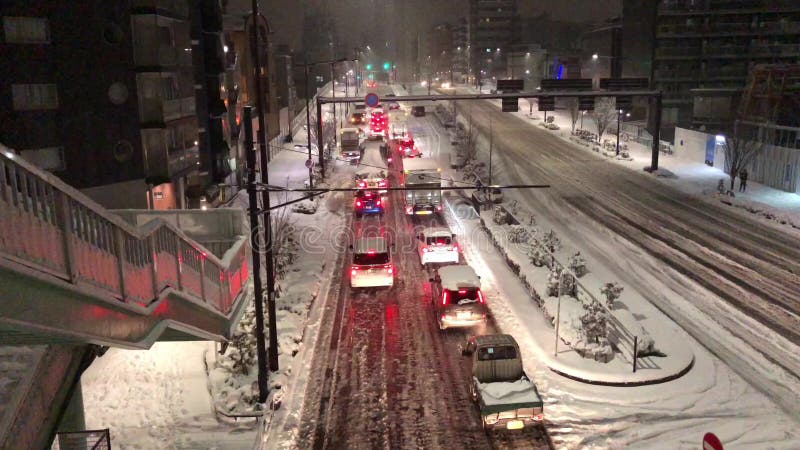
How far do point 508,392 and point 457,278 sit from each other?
6555 millimetres

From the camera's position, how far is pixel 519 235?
3038 cm

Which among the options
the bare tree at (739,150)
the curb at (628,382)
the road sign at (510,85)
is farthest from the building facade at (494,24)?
the curb at (628,382)

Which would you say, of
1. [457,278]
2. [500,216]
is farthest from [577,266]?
[500,216]

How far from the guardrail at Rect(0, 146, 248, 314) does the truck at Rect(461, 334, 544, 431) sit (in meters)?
6.51

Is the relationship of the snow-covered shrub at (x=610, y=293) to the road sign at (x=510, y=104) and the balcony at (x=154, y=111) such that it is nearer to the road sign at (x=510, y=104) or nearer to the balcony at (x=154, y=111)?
the road sign at (x=510, y=104)

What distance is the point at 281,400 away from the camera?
1584cm

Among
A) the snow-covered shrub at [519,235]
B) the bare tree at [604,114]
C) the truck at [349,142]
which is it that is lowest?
the snow-covered shrub at [519,235]

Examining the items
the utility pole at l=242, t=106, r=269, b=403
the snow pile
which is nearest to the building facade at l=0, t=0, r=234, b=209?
the utility pole at l=242, t=106, r=269, b=403

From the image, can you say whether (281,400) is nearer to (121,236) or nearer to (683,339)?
(121,236)

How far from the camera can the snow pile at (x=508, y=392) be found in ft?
46.1

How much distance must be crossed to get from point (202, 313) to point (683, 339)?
1326 centimetres

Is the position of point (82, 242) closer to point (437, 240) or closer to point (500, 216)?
point (437, 240)

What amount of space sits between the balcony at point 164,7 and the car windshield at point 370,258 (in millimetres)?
14905

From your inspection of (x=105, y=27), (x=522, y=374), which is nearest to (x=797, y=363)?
(x=522, y=374)
